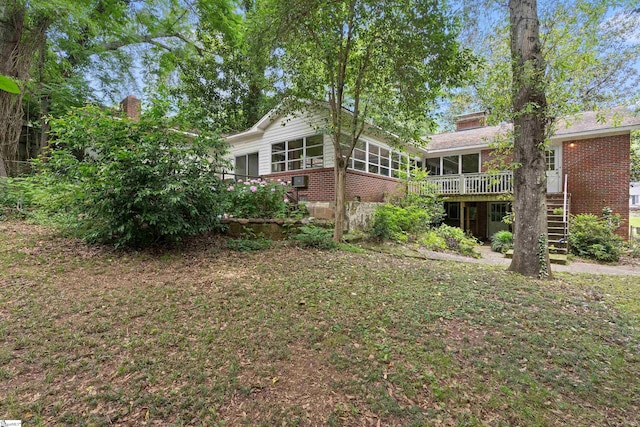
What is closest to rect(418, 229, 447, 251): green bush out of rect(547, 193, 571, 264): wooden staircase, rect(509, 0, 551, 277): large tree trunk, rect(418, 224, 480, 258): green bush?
rect(418, 224, 480, 258): green bush

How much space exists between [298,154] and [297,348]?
28.7 ft

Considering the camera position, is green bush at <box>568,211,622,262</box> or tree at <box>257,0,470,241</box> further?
green bush at <box>568,211,622,262</box>

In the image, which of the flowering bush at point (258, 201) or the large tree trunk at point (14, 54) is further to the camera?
the large tree trunk at point (14, 54)

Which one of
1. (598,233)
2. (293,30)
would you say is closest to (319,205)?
(293,30)

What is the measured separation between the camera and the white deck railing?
11.6 metres

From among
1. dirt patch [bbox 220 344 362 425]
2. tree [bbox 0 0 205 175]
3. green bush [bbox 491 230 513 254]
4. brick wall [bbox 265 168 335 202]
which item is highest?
tree [bbox 0 0 205 175]

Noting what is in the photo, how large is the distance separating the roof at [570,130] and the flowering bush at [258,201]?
512cm

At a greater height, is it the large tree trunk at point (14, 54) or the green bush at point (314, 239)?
the large tree trunk at point (14, 54)

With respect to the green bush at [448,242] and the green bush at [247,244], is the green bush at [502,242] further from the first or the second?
the green bush at [247,244]

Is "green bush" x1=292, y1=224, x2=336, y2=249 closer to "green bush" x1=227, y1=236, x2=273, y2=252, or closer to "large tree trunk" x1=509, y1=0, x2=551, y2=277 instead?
"green bush" x1=227, y1=236, x2=273, y2=252

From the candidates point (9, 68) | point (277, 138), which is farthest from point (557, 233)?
point (9, 68)

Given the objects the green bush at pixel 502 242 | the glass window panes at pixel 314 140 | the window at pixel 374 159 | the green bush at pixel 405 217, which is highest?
the glass window panes at pixel 314 140

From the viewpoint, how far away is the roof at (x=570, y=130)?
691 cm

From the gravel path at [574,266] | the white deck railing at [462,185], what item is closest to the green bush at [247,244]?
the gravel path at [574,266]
